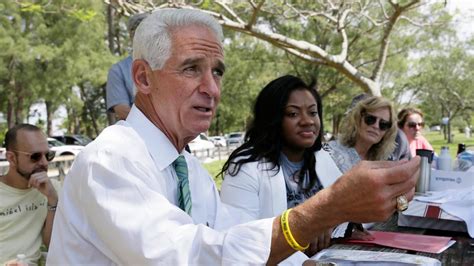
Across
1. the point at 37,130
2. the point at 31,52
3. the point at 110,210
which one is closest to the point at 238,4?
the point at 37,130

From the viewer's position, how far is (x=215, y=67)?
1.51 meters

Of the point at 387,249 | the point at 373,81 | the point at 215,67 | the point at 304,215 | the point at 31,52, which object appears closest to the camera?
the point at 304,215

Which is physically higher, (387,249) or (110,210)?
(110,210)

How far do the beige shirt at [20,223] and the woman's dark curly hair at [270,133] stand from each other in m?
1.20

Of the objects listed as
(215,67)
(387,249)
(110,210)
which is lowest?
(387,249)

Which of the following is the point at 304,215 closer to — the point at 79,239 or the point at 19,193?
the point at 79,239

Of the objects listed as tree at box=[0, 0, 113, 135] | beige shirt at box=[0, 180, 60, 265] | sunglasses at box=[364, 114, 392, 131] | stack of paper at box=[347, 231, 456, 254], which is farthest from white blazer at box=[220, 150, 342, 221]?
tree at box=[0, 0, 113, 135]

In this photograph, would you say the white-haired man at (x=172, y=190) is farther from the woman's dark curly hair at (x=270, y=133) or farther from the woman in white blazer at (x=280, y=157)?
the woman's dark curly hair at (x=270, y=133)

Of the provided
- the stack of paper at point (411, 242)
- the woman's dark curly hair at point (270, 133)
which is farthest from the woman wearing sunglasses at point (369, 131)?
the stack of paper at point (411, 242)

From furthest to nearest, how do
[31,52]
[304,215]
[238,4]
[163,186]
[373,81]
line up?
[31,52] → [373,81] → [238,4] → [163,186] → [304,215]

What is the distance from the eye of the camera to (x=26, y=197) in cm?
309

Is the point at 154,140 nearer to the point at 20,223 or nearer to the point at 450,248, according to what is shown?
the point at 450,248

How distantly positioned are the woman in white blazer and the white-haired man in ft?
3.34

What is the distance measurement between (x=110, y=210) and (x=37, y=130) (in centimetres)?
229
